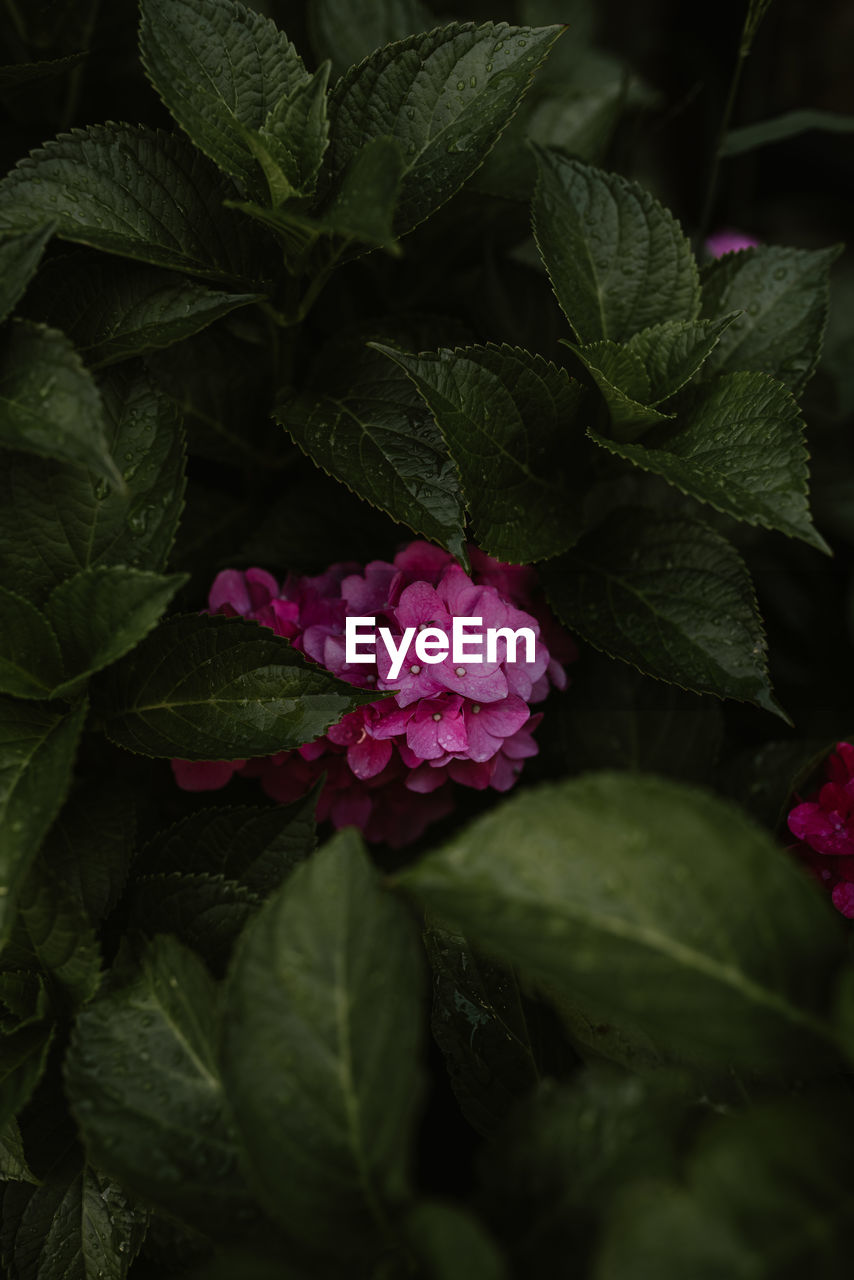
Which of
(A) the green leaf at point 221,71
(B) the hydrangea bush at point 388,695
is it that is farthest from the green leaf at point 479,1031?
(A) the green leaf at point 221,71

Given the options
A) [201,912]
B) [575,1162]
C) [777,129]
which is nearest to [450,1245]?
[575,1162]

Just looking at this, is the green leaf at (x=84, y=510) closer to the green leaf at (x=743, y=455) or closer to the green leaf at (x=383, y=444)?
the green leaf at (x=383, y=444)

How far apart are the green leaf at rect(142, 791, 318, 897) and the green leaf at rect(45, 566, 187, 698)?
157 millimetres

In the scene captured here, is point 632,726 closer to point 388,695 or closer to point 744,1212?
point 388,695

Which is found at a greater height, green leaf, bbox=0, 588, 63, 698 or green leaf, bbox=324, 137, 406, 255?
green leaf, bbox=324, 137, 406, 255

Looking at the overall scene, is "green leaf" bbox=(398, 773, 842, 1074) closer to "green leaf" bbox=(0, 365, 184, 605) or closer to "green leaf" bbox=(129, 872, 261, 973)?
"green leaf" bbox=(129, 872, 261, 973)

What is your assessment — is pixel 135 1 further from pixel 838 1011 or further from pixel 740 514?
pixel 838 1011

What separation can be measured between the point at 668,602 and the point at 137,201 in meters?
0.56

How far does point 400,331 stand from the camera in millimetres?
920

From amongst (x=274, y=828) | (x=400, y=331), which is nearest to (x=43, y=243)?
(x=400, y=331)

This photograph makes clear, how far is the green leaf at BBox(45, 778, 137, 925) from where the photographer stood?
29.9 inches

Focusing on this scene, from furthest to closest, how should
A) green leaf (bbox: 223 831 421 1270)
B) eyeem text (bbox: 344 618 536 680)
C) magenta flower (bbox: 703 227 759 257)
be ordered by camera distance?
magenta flower (bbox: 703 227 759 257) < eyeem text (bbox: 344 618 536 680) < green leaf (bbox: 223 831 421 1270)

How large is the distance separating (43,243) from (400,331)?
0.34 metres

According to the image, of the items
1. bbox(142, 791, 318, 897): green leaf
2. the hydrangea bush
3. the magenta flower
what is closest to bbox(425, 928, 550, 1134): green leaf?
the hydrangea bush
